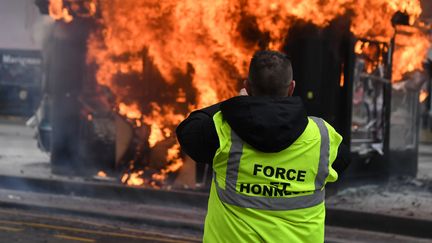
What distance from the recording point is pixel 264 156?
2049 mm

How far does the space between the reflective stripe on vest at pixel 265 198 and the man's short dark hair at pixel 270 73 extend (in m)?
0.17

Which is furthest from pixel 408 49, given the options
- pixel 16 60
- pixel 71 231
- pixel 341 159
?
pixel 16 60

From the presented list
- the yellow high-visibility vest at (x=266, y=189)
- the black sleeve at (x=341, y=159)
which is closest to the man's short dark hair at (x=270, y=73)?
the yellow high-visibility vest at (x=266, y=189)

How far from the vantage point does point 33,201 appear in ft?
27.1

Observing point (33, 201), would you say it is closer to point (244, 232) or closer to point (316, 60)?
point (316, 60)

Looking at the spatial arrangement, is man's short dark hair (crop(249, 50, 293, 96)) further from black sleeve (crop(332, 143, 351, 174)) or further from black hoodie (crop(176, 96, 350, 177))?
black sleeve (crop(332, 143, 351, 174))

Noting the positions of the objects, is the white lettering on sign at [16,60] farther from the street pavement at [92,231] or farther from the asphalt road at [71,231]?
the asphalt road at [71,231]

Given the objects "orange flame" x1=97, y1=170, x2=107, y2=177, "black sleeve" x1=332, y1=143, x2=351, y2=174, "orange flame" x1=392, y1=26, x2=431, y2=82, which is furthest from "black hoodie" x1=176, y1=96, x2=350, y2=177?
"orange flame" x1=392, y1=26, x2=431, y2=82

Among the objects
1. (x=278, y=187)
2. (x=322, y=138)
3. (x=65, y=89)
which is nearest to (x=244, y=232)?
(x=278, y=187)

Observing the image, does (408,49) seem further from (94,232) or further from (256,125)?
(256,125)

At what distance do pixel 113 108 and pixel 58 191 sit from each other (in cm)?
143

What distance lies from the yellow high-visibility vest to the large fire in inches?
245

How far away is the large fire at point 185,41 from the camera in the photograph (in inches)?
326

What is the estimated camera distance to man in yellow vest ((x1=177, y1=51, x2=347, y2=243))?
2.02 m
